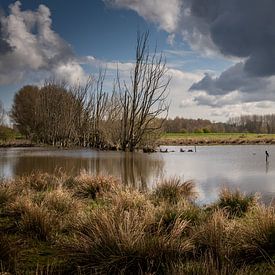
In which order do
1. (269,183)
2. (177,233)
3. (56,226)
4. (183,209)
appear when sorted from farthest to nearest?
(269,183) → (183,209) → (56,226) → (177,233)

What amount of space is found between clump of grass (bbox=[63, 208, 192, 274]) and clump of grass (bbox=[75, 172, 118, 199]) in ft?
14.8

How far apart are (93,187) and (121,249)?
541 centimetres

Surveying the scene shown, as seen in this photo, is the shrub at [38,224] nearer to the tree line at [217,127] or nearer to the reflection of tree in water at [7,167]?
the reflection of tree in water at [7,167]

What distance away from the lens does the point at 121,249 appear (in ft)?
15.1

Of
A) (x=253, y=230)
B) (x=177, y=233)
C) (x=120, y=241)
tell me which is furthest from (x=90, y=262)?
(x=253, y=230)

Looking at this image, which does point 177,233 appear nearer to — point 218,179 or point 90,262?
point 90,262

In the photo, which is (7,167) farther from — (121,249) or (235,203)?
(121,249)

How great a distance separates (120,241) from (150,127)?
31296mm

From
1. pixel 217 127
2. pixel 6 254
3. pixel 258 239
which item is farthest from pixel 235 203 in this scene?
pixel 217 127

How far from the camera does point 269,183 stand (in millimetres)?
12688

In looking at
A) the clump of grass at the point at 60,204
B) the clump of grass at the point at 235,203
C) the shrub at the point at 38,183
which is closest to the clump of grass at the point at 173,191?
the clump of grass at the point at 235,203

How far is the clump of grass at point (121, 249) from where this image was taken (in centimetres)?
444

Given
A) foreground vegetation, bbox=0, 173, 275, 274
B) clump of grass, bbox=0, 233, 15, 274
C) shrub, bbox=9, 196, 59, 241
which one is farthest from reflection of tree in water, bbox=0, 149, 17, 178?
clump of grass, bbox=0, 233, 15, 274

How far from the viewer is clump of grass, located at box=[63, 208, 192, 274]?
175 inches
